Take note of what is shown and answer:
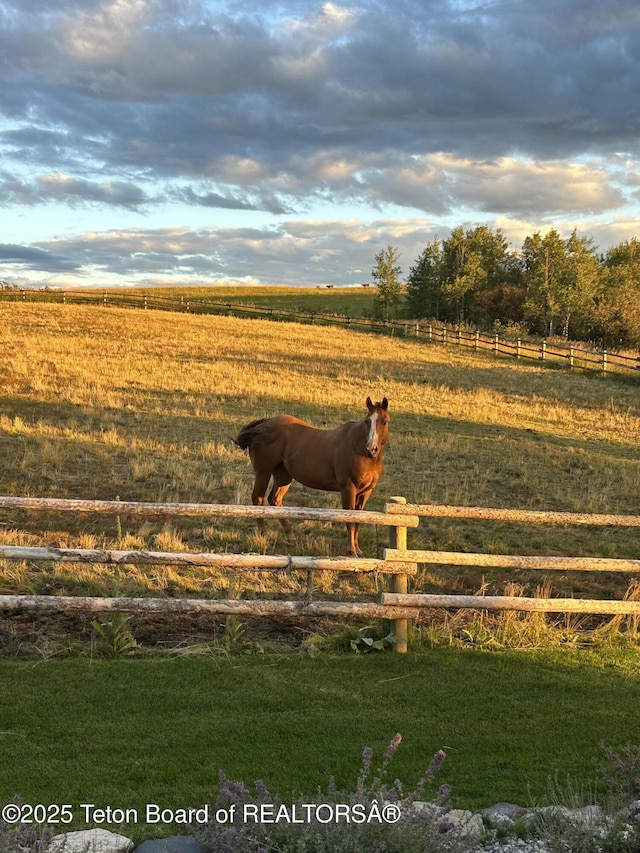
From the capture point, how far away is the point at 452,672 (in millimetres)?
5758

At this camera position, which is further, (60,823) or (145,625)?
(145,625)

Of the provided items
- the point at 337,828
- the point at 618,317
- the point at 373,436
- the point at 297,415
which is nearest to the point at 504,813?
the point at 337,828

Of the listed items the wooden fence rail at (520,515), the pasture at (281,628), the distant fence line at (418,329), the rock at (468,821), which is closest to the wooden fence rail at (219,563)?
the wooden fence rail at (520,515)

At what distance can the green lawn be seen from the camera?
4094 millimetres

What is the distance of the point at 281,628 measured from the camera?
6762 mm

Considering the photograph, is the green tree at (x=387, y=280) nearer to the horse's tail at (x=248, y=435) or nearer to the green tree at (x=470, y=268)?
the green tree at (x=470, y=268)

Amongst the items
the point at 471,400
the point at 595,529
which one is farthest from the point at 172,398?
the point at 595,529

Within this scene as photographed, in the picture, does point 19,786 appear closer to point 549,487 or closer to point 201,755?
point 201,755

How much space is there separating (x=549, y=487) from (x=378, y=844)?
11.0 m

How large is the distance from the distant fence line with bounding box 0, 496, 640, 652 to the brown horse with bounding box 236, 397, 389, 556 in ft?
7.74

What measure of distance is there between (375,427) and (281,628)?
284cm

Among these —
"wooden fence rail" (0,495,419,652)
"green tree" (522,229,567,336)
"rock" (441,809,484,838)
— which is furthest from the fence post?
"green tree" (522,229,567,336)

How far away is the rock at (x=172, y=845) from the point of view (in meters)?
3.30

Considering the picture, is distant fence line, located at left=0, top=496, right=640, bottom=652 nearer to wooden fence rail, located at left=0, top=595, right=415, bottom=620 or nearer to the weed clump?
wooden fence rail, located at left=0, top=595, right=415, bottom=620
